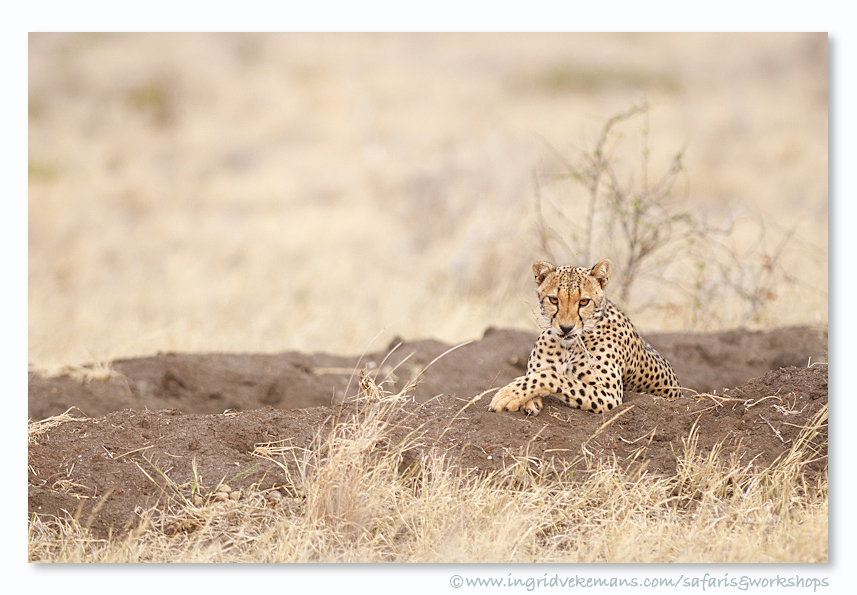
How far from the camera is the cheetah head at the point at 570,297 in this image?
149 inches

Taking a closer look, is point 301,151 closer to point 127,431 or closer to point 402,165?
point 402,165

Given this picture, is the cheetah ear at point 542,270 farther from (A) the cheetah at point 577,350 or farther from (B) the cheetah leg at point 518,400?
(B) the cheetah leg at point 518,400

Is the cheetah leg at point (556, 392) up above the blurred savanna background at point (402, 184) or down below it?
below

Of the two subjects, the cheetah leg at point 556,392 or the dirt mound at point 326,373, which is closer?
the cheetah leg at point 556,392

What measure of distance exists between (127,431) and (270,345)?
3894mm

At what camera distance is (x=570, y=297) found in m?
3.78

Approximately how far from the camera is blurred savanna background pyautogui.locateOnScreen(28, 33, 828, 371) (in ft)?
24.3

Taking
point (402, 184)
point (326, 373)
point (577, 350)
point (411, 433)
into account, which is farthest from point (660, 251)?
point (411, 433)

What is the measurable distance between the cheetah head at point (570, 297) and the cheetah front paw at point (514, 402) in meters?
0.33

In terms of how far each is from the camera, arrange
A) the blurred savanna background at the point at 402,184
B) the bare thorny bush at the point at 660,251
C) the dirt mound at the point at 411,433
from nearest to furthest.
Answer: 1. the dirt mound at the point at 411,433
2. the bare thorny bush at the point at 660,251
3. the blurred savanna background at the point at 402,184

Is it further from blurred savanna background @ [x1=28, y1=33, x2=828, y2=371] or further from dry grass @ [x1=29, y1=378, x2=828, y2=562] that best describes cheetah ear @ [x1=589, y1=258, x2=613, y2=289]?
blurred savanna background @ [x1=28, y1=33, x2=828, y2=371]

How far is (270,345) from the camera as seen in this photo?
25.9ft

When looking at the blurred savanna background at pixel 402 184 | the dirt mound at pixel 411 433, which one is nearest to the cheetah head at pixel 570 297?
the dirt mound at pixel 411 433
